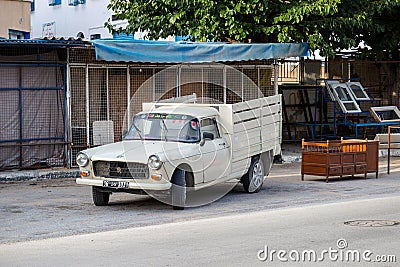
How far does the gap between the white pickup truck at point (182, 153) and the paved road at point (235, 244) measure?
1273 millimetres

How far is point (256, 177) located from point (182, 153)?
2927 mm

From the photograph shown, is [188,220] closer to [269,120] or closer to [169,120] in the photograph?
[169,120]

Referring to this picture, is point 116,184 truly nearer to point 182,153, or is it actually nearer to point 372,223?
point 182,153

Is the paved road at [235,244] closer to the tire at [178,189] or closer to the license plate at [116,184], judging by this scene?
the tire at [178,189]

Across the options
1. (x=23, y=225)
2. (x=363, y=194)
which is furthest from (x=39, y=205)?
(x=363, y=194)

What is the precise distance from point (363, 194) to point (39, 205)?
6571 mm

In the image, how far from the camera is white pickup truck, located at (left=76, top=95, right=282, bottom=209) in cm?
1329

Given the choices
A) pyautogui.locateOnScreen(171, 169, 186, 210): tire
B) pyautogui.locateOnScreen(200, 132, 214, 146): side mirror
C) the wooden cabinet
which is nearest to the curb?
pyautogui.locateOnScreen(200, 132, 214, 146): side mirror

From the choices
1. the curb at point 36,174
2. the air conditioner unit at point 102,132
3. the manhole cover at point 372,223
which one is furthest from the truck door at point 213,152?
the air conditioner unit at point 102,132

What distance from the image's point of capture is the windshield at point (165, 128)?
14250 mm

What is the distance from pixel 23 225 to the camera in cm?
1231

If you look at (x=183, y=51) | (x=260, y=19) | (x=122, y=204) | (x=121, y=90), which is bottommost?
(x=122, y=204)

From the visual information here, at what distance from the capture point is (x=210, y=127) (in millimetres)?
14781

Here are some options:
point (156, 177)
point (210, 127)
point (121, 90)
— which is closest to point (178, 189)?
point (156, 177)
